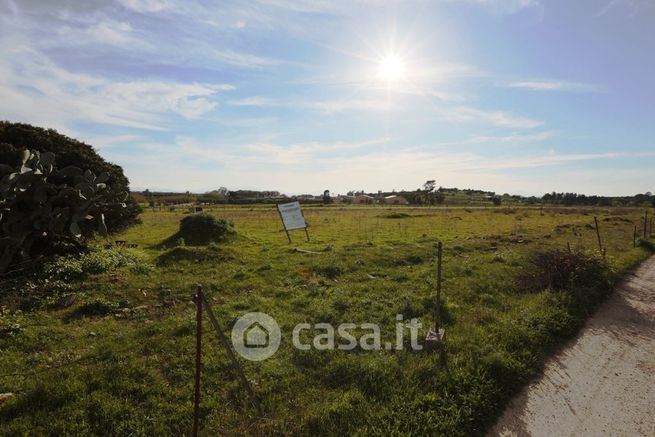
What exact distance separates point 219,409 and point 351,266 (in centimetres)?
971

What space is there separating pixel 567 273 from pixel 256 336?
10.6 meters

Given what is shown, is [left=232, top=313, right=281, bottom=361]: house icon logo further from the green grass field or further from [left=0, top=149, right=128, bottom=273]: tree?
[left=0, top=149, right=128, bottom=273]: tree

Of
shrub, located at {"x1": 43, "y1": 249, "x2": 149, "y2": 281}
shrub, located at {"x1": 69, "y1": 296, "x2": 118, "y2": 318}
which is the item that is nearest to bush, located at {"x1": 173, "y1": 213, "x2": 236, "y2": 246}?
shrub, located at {"x1": 43, "y1": 249, "x2": 149, "y2": 281}

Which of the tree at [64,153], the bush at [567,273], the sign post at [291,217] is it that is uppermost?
the tree at [64,153]

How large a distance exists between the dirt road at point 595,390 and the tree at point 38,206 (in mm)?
12353

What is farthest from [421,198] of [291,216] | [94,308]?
[94,308]

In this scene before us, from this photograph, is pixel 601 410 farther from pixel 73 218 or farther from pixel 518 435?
pixel 73 218

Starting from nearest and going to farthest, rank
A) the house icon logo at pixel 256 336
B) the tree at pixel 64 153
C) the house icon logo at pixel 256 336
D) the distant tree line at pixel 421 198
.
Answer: the house icon logo at pixel 256 336 < the house icon logo at pixel 256 336 < the tree at pixel 64 153 < the distant tree line at pixel 421 198

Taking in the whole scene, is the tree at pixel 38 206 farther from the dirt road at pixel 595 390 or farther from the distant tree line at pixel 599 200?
the distant tree line at pixel 599 200

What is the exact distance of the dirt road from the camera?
5.56 meters

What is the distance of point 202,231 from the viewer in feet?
69.8

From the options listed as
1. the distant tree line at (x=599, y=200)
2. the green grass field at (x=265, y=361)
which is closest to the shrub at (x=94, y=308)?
the green grass field at (x=265, y=361)

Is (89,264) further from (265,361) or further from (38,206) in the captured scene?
(265,361)

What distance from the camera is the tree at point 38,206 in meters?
9.82
